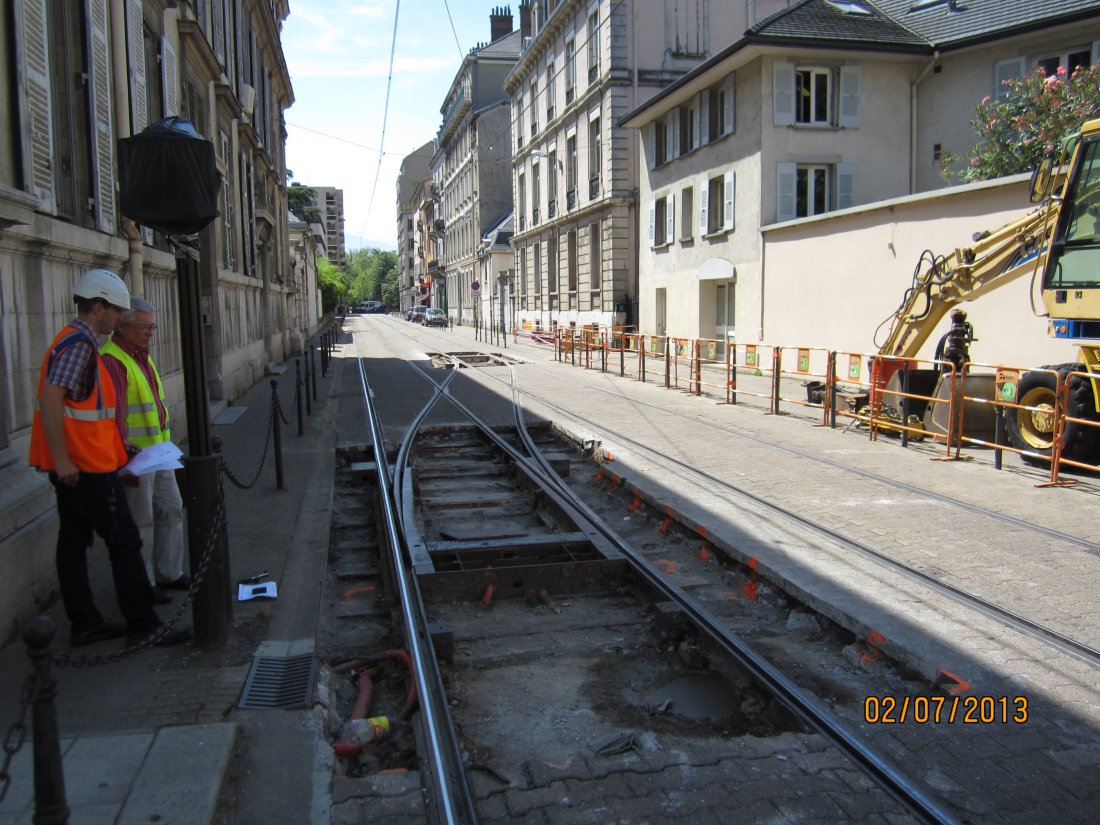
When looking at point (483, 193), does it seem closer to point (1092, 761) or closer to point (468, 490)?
point (468, 490)

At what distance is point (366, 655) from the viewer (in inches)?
206

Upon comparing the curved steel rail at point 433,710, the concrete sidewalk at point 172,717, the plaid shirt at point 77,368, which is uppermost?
the plaid shirt at point 77,368

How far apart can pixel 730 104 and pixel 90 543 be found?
21.9 m

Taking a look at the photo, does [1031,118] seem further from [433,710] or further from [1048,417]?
[433,710]

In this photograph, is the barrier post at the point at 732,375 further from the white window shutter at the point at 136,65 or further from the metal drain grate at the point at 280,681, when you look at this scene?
the metal drain grate at the point at 280,681

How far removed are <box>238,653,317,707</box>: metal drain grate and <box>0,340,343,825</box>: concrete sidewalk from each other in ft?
0.21

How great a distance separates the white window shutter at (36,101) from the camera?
572 cm

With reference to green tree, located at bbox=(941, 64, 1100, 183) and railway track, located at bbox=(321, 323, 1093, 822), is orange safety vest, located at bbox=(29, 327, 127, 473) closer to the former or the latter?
railway track, located at bbox=(321, 323, 1093, 822)

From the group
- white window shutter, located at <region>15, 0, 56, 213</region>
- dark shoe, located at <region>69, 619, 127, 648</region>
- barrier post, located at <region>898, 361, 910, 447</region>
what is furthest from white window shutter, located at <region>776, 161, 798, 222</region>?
dark shoe, located at <region>69, 619, 127, 648</region>

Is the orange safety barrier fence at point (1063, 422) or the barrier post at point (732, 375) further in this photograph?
the barrier post at point (732, 375)

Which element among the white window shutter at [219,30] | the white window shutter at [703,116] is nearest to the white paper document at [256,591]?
the white window shutter at [219,30]

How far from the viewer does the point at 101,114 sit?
7992mm
